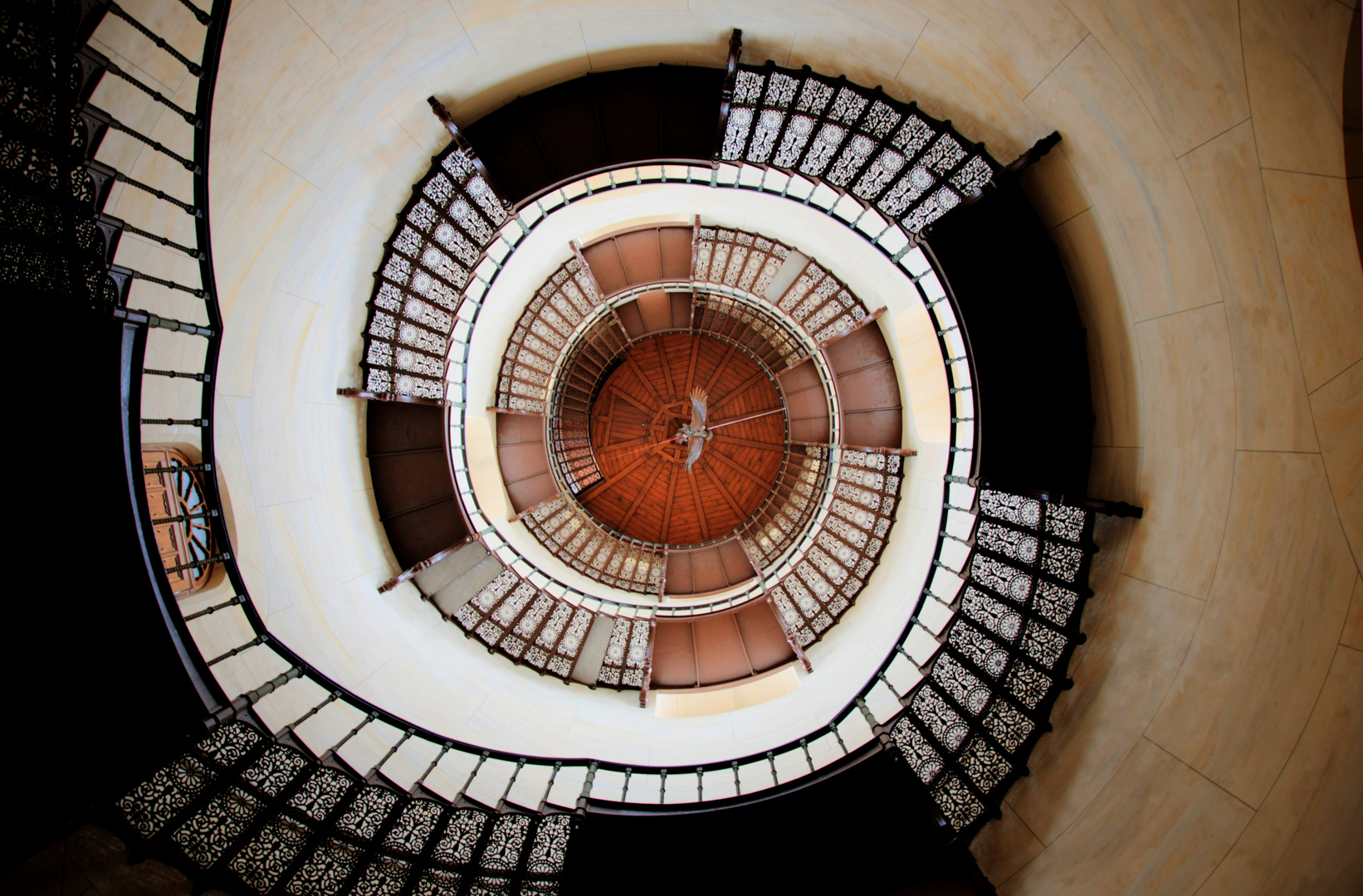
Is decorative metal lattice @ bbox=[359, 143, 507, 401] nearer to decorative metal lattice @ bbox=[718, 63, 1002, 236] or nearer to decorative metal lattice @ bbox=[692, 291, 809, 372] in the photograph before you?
decorative metal lattice @ bbox=[718, 63, 1002, 236]

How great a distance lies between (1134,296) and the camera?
4887 millimetres

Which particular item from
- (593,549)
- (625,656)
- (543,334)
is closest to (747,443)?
(593,549)

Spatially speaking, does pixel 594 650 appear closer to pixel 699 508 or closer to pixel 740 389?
pixel 699 508

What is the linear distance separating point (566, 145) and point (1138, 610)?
8297 millimetres

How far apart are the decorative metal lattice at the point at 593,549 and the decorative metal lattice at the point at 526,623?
1.42m

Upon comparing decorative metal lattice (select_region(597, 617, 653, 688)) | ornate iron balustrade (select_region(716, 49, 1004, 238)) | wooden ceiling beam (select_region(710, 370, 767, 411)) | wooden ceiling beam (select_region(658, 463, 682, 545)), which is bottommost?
decorative metal lattice (select_region(597, 617, 653, 688))

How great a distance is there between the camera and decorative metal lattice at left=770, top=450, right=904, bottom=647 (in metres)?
9.35

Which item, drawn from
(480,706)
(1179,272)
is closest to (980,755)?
(1179,272)

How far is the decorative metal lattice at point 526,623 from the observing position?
8.92 meters

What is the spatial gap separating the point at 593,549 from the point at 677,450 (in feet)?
10.8

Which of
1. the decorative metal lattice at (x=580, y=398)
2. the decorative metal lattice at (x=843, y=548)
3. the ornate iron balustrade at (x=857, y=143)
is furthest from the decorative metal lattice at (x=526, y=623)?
the ornate iron balustrade at (x=857, y=143)

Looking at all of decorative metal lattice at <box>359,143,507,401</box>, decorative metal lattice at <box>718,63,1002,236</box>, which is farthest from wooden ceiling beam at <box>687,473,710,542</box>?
decorative metal lattice at <box>718,63,1002,236</box>

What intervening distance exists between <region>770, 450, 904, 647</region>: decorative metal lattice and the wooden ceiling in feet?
8.73

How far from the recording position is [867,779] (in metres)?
5.80
